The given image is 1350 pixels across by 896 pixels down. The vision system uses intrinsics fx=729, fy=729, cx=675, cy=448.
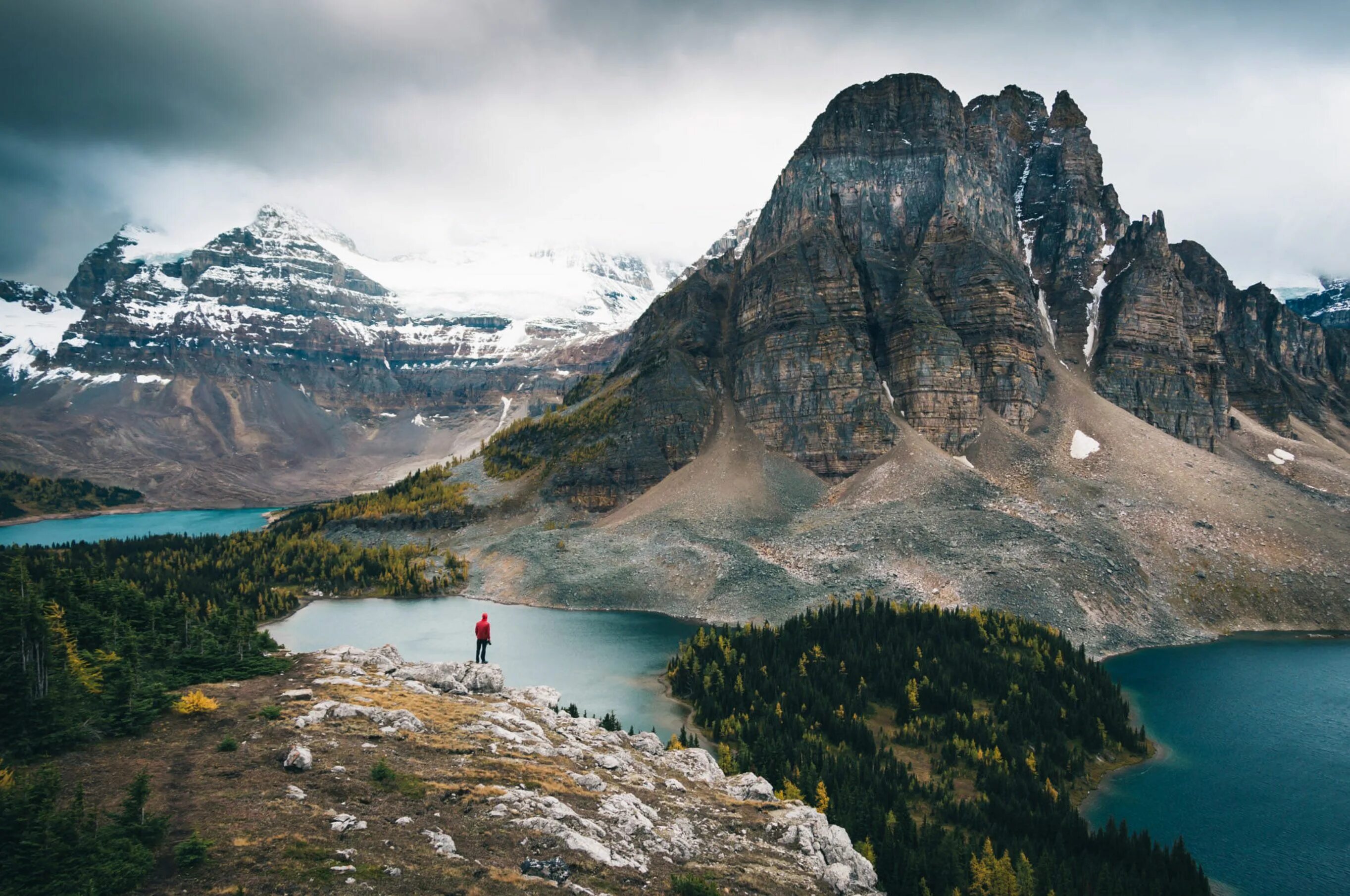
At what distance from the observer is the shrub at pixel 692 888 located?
2125 cm

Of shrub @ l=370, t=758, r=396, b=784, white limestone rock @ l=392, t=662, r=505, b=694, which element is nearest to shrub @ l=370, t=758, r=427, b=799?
shrub @ l=370, t=758, r=396, b=784

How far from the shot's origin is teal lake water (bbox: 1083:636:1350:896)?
36844 mm

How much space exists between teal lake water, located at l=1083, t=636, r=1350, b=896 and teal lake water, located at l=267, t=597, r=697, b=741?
30633 millimetres

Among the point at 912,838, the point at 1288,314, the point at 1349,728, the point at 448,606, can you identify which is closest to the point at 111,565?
the point at 448,606

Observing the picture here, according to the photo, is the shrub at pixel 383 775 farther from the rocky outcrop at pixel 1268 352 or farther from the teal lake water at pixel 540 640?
the rocky outcrop at pixel 1268 352

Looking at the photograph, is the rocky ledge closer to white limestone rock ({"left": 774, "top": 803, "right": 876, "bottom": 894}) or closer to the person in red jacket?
white limestone rock ({"left": 774, "top": 803, "right": 876, "bottom": 894})

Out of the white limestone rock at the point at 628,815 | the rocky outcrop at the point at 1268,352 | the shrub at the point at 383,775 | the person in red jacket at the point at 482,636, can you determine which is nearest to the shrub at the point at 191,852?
the shrub at the point at 383,775

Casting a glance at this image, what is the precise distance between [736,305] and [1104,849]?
388ft

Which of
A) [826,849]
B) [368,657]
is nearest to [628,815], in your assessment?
[826,849]

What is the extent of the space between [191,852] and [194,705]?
34.9ft

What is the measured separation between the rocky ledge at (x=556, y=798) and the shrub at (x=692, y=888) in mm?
801

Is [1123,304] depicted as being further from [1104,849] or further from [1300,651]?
[1104,849]

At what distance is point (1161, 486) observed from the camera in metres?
100

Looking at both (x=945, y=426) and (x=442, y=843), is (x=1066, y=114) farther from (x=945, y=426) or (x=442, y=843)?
(x=442, y=843)
